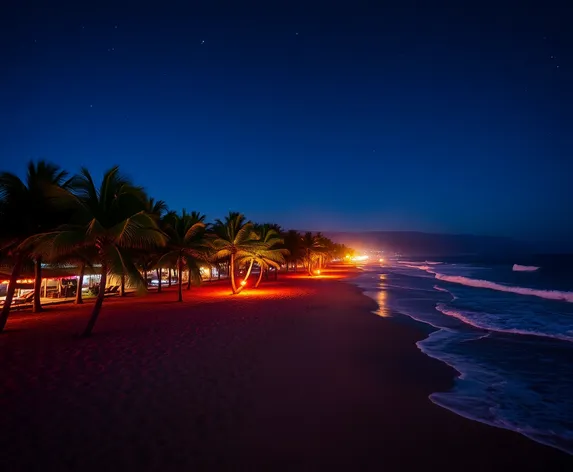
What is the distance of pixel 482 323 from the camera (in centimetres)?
1680

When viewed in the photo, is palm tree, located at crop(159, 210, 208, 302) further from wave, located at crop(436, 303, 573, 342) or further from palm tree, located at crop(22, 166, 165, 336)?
wave, located at crop(436, 303, 573, 342)

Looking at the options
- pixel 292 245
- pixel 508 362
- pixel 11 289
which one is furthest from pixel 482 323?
pixel 292 245

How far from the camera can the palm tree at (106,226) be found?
1124 centimetres

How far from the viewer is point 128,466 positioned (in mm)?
4691

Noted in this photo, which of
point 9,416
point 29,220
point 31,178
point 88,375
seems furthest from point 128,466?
point 31,178

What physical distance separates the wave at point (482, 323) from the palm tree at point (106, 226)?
15.1 meters

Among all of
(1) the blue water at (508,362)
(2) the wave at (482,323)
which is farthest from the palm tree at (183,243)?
(2) the wave at (482,323)

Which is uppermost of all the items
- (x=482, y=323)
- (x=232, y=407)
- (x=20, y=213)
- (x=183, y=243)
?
(x=20, y=213)

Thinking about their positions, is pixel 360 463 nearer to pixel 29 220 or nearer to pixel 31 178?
pixel 29 220

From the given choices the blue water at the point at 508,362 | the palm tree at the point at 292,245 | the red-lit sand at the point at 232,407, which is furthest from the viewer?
the palm tree at the point at 292,245

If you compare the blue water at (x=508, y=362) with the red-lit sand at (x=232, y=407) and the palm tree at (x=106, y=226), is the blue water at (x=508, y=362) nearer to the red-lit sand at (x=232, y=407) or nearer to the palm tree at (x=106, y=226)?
the red-lit sand at (x=232, y=407)

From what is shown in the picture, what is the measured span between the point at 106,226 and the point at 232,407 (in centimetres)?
833

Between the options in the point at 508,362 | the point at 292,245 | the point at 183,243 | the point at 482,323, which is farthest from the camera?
the point at 292,245

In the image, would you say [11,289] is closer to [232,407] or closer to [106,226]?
[106,226]
